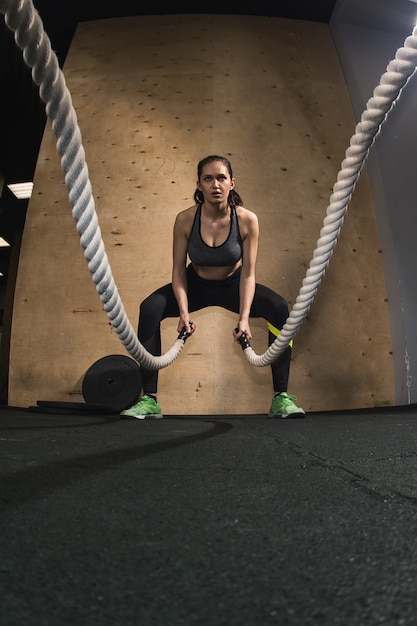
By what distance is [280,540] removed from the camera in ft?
1.27

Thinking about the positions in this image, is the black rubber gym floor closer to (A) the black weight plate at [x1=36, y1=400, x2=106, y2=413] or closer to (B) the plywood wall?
(A) the black weight plate at [x1=36, y1=400, x2=106, y2=413]

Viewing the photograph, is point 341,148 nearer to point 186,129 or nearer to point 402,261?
point 402,261

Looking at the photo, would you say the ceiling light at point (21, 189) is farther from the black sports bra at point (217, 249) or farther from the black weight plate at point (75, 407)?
the black sports bra at point (217, 249)

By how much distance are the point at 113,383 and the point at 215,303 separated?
940 mm

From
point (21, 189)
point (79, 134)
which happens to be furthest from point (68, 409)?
point (21, 189)

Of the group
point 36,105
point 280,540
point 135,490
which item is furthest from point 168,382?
point 36,105

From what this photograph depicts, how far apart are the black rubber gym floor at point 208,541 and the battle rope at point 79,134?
1.33 feet

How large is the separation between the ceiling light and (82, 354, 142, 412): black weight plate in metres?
3.86

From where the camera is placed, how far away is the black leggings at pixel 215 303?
1938 mm

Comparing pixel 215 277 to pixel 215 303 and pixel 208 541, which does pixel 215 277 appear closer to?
pixel 215 303

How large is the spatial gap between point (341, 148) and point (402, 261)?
0.97 metres

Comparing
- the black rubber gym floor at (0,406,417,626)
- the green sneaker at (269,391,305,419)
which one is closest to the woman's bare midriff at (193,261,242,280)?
the green sneaker at (269,391,305,419)

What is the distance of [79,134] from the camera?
26.7 inches

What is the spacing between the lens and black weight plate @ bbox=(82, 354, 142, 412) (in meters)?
2.51
